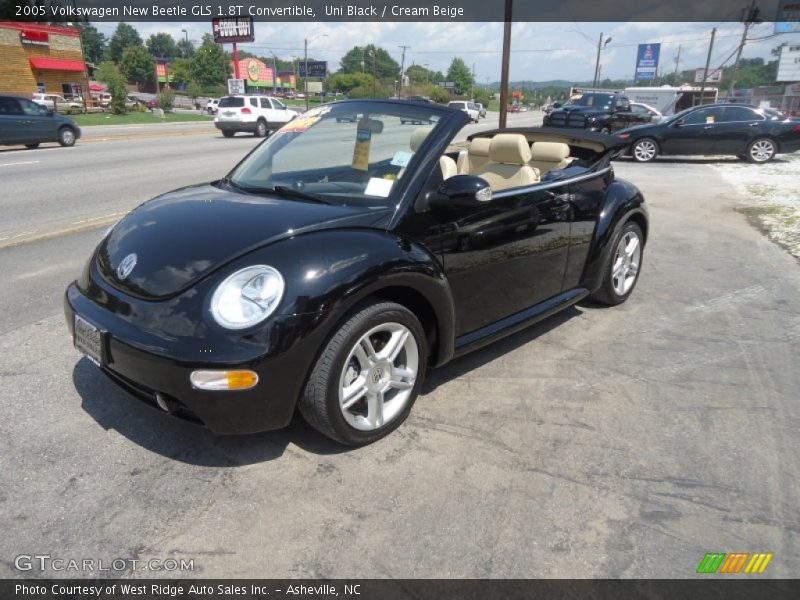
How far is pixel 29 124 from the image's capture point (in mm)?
17219

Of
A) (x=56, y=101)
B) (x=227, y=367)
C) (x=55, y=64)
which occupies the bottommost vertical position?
(x=227, y=367)

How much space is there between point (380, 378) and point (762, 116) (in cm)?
1686

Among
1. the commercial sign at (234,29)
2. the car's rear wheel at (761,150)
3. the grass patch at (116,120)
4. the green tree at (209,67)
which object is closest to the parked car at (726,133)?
the car's rear wheel at (761,150)

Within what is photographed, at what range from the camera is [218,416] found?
95.1 inches

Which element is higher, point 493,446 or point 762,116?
point 762,116

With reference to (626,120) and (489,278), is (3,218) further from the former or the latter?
(626,120)

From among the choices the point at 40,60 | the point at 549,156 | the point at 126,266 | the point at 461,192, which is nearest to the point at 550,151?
the point at 549,156

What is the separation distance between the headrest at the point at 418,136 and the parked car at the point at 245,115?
2184cm

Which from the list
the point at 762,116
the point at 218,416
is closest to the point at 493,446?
the point at 218,416

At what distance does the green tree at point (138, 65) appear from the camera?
3937 inches

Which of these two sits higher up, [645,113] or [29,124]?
[645,113]

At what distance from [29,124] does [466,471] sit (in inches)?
757

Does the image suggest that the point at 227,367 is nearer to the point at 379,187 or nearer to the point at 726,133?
the point at 379,187

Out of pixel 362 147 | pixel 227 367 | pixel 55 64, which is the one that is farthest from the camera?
pixel 55 64
